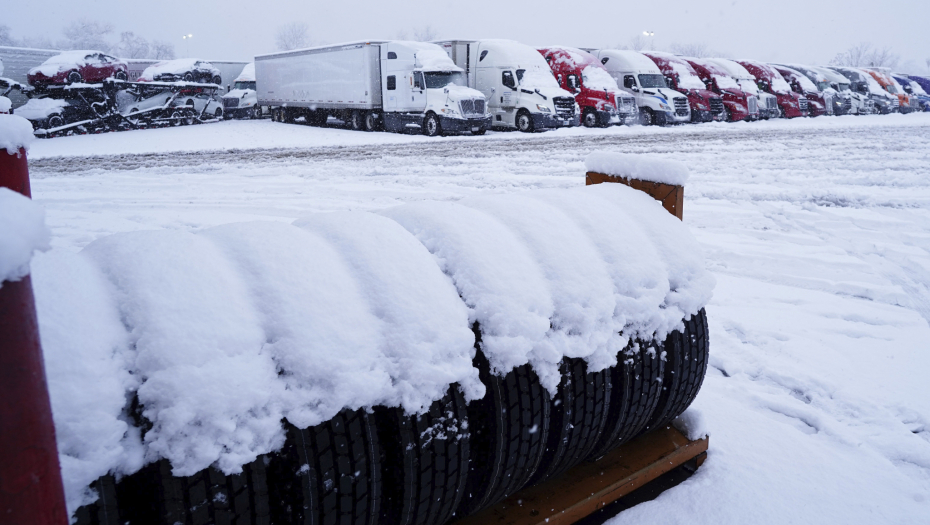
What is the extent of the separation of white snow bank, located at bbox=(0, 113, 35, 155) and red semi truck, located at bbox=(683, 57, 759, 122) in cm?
2626

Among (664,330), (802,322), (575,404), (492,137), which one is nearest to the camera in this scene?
(575,404)

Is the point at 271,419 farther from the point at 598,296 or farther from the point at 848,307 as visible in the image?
the point at 848,307

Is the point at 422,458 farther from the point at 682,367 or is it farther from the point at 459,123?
the point at 459,123

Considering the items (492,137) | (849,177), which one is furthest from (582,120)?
(849,177)

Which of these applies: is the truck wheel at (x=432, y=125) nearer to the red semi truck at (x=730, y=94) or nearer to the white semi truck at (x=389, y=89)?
the white semi truck at (x=389, y=89)

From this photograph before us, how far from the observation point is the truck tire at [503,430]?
1771mm

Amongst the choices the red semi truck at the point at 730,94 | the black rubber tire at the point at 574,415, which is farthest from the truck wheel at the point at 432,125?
the black rubber tire at the point at 574,415

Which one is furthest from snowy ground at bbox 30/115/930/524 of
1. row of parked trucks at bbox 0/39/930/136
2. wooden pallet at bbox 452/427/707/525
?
row of parked trucks at bbox 0/39/930/136

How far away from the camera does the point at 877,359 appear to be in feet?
11.2

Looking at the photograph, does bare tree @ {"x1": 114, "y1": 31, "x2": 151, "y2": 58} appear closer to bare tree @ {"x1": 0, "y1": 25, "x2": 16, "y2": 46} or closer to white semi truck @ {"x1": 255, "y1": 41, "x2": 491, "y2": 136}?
bare tree @ {"x1": 0, "y1": 25, "x2": 16, "y2": 46}

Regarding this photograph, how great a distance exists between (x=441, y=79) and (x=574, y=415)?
17.6m

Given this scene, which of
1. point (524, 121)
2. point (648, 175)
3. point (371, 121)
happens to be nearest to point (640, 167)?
point (648, 175)

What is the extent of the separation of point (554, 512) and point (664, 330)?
721 millimetres

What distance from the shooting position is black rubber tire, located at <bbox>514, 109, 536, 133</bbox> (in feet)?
63.2
